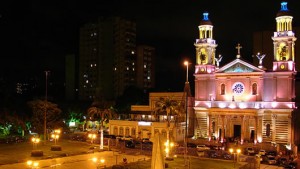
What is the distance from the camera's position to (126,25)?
125m

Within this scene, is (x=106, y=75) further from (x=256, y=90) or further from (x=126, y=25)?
(x=256, y=90)

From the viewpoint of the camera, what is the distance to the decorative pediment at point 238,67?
201ft

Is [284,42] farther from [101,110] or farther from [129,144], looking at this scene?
[101,110]

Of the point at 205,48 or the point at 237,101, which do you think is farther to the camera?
the point at 205,48

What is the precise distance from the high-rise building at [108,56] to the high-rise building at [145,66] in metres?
2.48

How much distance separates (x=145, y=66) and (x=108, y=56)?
1410 centimetres

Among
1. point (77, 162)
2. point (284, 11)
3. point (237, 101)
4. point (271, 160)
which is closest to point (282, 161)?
point (271, 160)

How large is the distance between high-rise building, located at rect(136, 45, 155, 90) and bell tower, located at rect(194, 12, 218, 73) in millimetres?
64146

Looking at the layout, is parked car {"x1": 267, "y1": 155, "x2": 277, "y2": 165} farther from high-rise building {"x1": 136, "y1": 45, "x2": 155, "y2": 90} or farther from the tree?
high-rise building {"x1": 136, "y1": 45, "x2": 155, "y2": 90}

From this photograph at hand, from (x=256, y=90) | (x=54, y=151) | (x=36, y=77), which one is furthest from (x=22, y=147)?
(x=36, y=77)

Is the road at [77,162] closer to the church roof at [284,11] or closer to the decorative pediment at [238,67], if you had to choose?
the decorative pediment at [238,67]

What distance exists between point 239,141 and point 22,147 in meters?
32.4

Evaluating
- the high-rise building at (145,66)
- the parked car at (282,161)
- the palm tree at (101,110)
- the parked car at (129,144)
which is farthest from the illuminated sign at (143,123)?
the high-rise building at (145,66)

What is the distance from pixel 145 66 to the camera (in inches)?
5221
